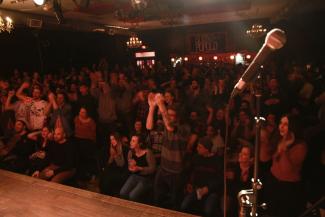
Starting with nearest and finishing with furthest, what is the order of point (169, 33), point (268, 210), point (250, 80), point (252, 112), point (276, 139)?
point (250, 80)
point (268, 210)
point (276, 139)
point (252, 112)
point (169, 33)

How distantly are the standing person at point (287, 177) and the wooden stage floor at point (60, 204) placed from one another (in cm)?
119

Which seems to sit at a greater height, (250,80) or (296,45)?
(296,45)

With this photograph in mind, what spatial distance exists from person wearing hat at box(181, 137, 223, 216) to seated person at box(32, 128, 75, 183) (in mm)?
1748

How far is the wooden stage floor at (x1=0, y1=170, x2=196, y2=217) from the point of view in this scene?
274 cm

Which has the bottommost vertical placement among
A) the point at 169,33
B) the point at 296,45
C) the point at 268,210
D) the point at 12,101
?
the point at 268,210

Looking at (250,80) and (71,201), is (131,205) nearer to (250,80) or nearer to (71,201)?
(71,201)

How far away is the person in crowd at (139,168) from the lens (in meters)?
3.89

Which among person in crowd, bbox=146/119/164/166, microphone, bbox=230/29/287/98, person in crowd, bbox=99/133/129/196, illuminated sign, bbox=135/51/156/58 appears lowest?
person in crowd, bbox=99/133/129/196

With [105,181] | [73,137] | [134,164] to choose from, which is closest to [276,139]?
[134,164]

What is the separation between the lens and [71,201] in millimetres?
2959

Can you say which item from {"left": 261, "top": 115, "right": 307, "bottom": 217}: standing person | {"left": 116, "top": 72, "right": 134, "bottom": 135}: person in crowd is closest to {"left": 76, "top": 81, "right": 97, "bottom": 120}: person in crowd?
{"left": 116, "top": 72, "right": 134, "bottom": 135}: person in crowd

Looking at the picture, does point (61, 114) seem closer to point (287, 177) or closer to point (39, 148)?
point (39, 148)

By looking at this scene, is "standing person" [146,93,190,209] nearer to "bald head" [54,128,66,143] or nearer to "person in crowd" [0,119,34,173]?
"bald head" [54,128,66,143]

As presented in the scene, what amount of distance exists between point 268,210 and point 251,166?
0.48 m
